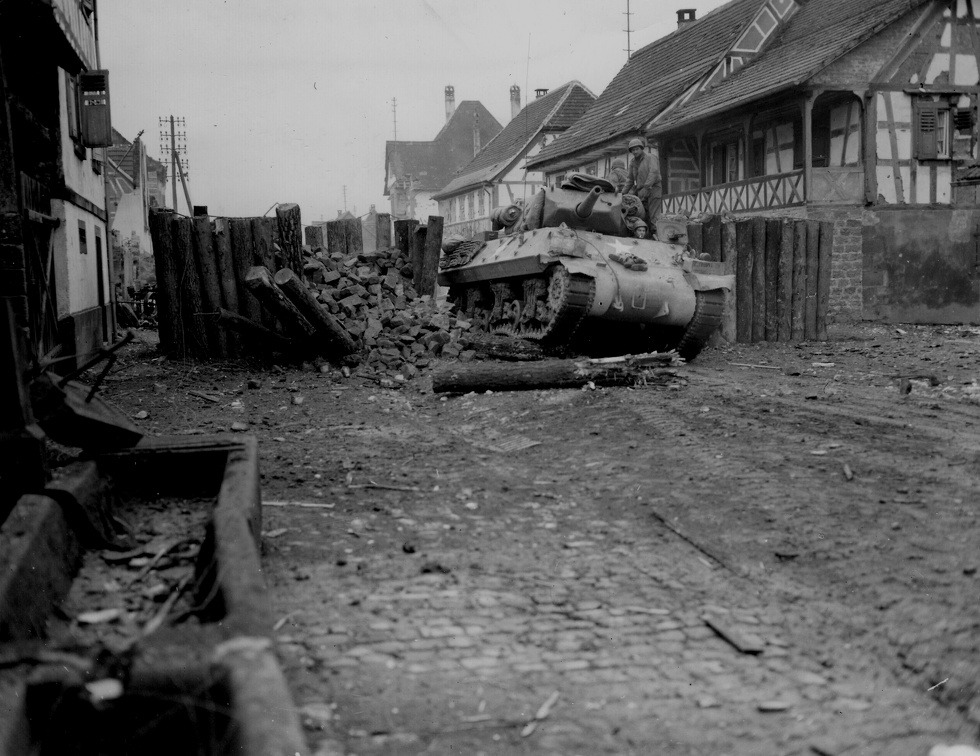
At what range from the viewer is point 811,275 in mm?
15227

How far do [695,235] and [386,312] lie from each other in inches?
183

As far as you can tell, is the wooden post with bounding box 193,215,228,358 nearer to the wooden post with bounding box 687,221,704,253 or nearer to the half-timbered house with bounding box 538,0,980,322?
the wooden post with bounding box 687,221,704,253

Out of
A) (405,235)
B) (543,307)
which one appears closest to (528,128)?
(405,235)

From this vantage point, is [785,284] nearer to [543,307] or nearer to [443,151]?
[543,307]

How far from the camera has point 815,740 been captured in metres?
3.04

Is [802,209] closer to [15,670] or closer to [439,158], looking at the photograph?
[15,670]

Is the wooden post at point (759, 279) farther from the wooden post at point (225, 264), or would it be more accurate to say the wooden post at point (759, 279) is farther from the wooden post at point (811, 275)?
the wooden post at point (225, 264)

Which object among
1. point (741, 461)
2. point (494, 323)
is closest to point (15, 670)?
point (741, 461)

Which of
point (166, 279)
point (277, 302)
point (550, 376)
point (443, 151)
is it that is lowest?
point (550, 376)

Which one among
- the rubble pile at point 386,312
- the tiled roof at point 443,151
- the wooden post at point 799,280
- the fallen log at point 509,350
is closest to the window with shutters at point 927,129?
the wooden post at point 799,280

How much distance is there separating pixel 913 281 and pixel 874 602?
1732cm

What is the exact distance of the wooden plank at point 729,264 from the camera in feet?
48.2

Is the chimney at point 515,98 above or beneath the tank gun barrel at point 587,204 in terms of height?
above

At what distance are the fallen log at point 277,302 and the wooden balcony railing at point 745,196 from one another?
12.4 m
